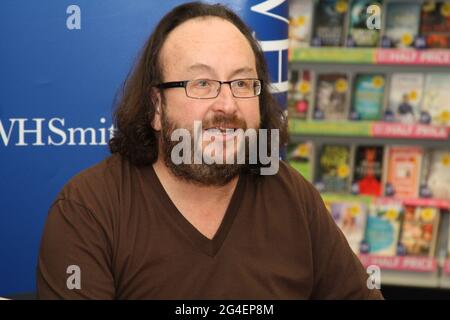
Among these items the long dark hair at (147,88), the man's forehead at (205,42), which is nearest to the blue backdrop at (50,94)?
the long dark hair at (147,88)

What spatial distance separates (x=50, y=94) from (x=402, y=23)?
228 cm

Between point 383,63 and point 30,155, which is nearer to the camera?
point 30,155

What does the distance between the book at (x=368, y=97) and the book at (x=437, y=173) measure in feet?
1.15

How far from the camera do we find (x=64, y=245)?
1.53 metres

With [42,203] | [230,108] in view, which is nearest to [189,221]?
[230,108]

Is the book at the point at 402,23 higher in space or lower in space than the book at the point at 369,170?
higher

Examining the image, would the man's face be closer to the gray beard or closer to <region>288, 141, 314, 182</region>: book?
the gray beard

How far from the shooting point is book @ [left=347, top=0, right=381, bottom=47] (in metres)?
3.71

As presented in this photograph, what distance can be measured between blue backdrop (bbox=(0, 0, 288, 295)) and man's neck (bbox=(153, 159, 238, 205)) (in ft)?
1.25

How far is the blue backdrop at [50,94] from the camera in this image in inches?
77.5

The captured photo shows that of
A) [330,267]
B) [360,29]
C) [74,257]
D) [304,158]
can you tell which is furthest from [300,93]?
[74,257]

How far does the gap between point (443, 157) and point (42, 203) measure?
244 cm

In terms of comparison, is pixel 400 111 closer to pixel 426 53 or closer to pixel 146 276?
pixel 426 53

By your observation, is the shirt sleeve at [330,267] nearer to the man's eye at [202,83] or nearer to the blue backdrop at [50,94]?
the man's eye at [202,83]
